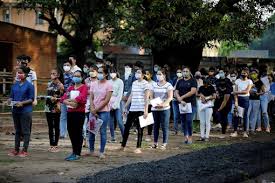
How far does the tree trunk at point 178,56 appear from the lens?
2242 centimetres

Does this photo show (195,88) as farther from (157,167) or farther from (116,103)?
(157,167)

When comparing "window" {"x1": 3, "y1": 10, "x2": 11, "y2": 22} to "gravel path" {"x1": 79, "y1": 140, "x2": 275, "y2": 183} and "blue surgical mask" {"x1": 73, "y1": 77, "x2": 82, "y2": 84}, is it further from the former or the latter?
"gravel path" {"x1": 79, "y1": 140, "x2": 275, "y2": 183}

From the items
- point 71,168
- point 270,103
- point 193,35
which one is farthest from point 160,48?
point 71,168

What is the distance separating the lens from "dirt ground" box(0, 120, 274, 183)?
9.53 meters

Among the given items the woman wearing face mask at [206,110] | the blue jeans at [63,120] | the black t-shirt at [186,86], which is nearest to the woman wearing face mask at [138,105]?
the blue jeans at [63,120]

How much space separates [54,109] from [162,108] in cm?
267

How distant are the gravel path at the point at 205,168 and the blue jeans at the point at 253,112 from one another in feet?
21.5

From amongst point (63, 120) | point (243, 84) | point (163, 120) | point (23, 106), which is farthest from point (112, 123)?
point (243, 84)

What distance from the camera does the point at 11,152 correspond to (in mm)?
11984

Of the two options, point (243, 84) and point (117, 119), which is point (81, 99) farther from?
point (243, 84)

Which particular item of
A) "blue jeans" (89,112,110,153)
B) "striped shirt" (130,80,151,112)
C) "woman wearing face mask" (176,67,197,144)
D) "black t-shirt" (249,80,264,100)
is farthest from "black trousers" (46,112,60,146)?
"black t-shirt" (249,80,264,100)

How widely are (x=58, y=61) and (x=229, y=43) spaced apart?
16443mm

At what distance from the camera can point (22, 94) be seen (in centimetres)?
1158

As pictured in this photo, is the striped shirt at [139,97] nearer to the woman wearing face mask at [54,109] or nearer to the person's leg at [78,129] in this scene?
the woman wearing face mask at [54,109]
